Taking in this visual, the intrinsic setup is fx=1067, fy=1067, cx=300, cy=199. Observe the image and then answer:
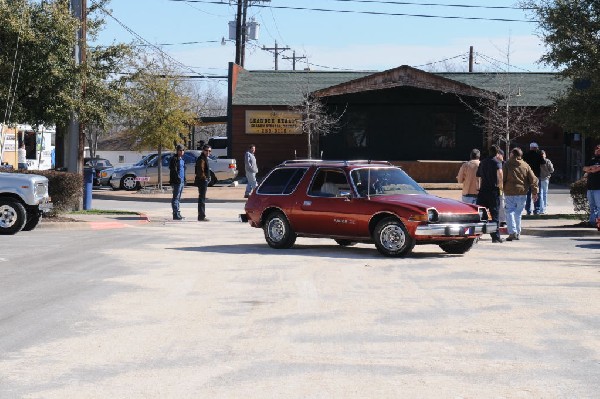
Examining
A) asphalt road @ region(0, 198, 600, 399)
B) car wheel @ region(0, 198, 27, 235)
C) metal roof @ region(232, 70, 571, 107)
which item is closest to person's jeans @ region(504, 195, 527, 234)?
asphalt road @ region(0, 198, 600, 399)

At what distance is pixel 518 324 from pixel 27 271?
24.4 ft

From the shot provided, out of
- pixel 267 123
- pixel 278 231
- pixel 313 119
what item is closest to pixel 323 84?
pixel 267 123

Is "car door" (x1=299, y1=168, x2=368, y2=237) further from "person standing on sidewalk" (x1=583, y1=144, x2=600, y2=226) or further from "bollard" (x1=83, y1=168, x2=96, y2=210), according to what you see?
"bollard" (x1=83, y1=168, x2=96, y2=210)

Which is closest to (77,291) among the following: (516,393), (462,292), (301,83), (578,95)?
(462,292)

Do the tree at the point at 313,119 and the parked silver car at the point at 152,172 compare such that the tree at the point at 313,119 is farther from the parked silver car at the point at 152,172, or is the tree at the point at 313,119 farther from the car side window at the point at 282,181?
the car side window at the point at 282,181

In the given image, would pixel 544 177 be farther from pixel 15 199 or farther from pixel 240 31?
pixel 240 31

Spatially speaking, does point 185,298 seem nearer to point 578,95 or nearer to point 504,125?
point 578,95

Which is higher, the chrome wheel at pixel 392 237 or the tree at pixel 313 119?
the tree at pixel 313 119

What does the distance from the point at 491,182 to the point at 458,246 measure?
8.20 feet

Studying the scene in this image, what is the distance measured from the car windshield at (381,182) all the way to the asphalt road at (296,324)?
1067 millimetres

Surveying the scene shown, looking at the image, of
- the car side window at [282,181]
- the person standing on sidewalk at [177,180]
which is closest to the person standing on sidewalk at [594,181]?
the car side window at [282,181]

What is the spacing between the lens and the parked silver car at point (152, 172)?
44.7 m

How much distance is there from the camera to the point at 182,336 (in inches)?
380

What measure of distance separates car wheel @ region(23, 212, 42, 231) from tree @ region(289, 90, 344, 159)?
25.0 metres
